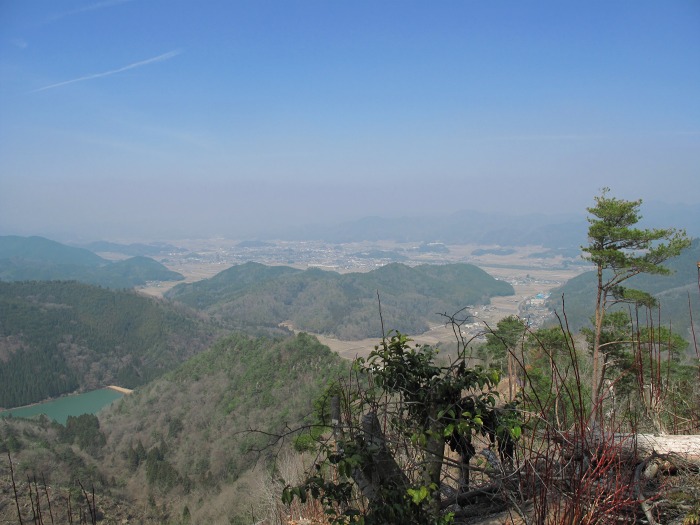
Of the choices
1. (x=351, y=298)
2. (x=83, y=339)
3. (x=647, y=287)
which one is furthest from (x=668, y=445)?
(x=351, y=298)

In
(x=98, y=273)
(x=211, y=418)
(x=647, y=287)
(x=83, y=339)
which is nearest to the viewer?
(x=211, y=418)

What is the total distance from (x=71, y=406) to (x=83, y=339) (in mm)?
17770

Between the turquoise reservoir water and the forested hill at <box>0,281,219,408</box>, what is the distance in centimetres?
171

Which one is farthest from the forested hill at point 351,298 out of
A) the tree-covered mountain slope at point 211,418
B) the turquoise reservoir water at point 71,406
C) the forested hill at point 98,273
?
the tree-covered mountain slope at point 211,418

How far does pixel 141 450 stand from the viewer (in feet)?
104

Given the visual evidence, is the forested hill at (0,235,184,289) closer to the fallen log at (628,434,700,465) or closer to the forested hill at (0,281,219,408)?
the forested hill at (0,281,219,408)

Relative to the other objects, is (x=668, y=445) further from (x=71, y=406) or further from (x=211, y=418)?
(x=71, y=406)

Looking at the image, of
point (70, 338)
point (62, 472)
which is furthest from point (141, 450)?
point (70, 338)

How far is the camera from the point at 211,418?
115 feet

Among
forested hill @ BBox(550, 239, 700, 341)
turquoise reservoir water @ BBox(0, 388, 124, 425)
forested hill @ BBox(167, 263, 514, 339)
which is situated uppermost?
forested hill @ BBox(550, 239, 700, 341)

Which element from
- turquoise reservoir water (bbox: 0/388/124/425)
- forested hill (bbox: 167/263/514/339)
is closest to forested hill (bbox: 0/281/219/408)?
turquoise reservoir water (bbox: 0/388/124/425)

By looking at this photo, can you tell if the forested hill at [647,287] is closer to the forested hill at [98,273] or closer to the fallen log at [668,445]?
the fallen log at [668,445]

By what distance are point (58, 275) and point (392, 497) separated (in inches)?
6917

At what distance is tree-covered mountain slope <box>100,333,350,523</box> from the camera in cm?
2645
